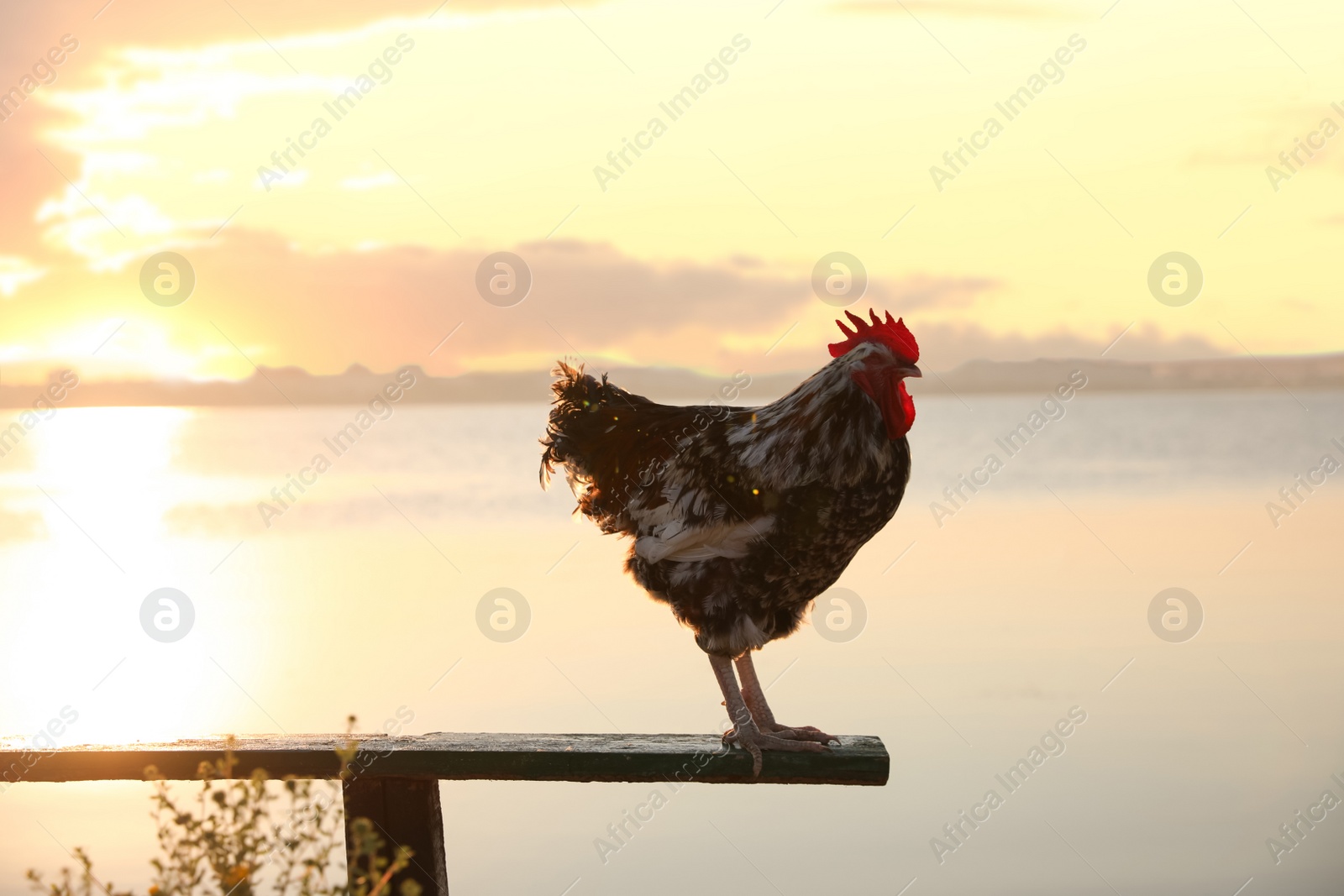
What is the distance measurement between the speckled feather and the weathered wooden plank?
0.81 m

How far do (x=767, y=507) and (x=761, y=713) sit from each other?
803 millimetres

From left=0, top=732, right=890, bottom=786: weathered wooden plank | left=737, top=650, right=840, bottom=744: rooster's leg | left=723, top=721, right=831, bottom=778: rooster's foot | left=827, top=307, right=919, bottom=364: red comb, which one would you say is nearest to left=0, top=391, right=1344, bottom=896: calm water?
left=0, top=732, right=890, bottom=786: weathered wooden plank

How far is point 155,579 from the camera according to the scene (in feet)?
41.6

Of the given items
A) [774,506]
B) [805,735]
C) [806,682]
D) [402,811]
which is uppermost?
[806,682]

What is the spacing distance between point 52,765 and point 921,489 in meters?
18.6

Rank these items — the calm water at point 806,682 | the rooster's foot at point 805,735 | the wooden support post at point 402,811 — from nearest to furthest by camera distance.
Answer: the wooden support post at point 402,811
the rooster's foot at point 805,735
the calm water at point 806,682

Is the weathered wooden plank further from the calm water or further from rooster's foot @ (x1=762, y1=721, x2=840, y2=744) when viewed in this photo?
rooster's foot @ (x1=762, y1=721, x2=840, y2=744)

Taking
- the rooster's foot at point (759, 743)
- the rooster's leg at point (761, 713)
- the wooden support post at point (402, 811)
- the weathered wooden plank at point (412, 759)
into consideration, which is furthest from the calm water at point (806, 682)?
the rooster's foot at point (759, 743)

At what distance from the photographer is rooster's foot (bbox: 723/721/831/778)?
13.1 feet

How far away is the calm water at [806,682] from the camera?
20.1ft

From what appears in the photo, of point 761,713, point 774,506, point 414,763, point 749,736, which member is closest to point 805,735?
point 761,713

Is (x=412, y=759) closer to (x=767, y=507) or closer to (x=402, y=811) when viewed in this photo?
(x=402, y=811)

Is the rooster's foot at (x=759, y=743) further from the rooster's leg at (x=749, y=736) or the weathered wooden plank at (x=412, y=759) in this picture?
the weathered wooden plank at (x=412, y=759)

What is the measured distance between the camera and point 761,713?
4.49 meters
